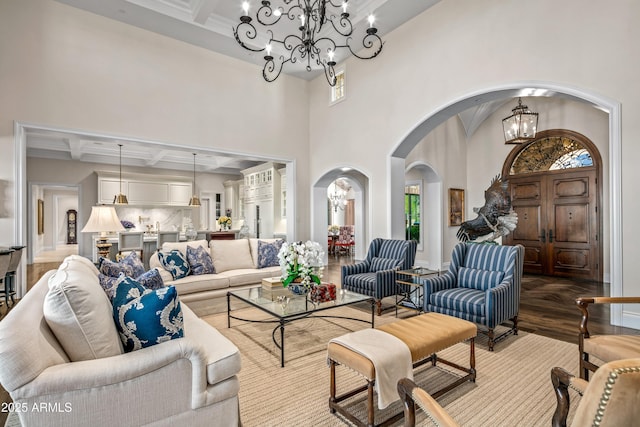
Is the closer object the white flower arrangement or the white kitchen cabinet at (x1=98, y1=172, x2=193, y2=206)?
the white flower arrangement

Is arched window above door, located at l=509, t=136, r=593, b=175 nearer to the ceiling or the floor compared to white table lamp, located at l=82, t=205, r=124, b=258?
nearer to the ceiling

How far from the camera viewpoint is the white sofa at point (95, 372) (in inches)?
50.5

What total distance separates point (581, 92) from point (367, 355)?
12.6ft

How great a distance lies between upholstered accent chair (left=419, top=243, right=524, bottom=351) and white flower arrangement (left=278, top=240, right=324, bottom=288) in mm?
1232

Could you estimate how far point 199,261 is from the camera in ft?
14.9

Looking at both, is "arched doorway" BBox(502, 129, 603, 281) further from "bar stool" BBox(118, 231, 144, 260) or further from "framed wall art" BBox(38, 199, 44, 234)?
"framed wall art" BBox(38, 199, 44, 234)

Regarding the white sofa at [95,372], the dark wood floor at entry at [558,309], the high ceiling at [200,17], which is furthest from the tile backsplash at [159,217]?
the white sofa at [95,372]

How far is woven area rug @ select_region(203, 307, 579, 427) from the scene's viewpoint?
2.02 meters

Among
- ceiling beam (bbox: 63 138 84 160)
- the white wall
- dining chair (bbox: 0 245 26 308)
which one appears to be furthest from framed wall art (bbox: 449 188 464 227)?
ceiling beam (bbox: 63 138 84 160)

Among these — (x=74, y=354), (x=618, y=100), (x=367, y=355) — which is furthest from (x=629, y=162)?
(x=74, y=354)

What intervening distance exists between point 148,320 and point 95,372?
296mm

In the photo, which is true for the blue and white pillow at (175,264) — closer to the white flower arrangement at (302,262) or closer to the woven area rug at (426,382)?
the woven area rug at (426,382)

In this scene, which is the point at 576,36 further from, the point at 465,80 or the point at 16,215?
the point at 16,215

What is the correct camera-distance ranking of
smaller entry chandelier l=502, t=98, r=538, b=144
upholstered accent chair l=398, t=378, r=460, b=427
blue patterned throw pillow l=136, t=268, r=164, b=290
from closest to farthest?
upholstered accent chair l=398, t=378, r=460, b=427 < blue patterned throw pillow l=136, t=268, r=164, b=290 < smaller entry chandelier l=502, t=98, r=538, b=144
